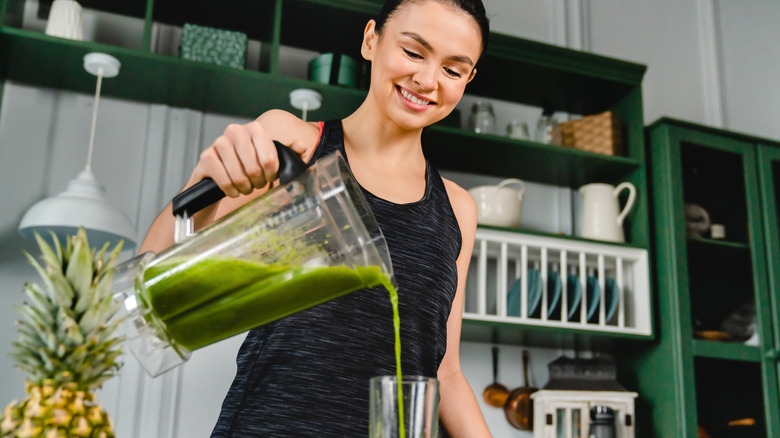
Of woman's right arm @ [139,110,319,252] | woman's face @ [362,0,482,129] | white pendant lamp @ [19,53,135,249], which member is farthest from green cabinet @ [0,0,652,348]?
woman's right arm @ [139,110,319,252]

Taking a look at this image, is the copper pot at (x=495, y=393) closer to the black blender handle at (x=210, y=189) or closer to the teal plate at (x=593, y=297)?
the teal plate at (x=593, y=297)

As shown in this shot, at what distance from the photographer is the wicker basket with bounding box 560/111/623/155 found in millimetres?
2406

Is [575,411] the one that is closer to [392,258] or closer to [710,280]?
[710,280]

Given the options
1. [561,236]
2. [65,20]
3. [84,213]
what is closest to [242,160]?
[84,213]

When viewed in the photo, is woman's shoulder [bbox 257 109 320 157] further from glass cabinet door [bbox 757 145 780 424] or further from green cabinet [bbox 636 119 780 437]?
glass cabinet door [bbox 757 145 780 424]

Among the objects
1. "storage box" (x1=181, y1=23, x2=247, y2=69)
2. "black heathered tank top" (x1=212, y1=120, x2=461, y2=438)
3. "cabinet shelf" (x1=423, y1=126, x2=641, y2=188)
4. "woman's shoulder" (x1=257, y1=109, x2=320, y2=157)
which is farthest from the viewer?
"cabinet shelf" (x1=423, y1=126, x2=641, y2=188)

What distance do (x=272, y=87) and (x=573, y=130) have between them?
1112 millimetres

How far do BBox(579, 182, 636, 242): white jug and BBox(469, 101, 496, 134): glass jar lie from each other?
0.42 meters

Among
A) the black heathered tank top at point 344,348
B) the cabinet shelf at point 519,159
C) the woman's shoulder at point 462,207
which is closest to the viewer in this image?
the black heathered tank top at point 344,348

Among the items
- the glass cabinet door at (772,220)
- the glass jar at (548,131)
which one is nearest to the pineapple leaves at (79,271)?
the glass jar at (548,131)

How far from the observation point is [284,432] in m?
0.95

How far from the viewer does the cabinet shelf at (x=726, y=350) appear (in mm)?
2242

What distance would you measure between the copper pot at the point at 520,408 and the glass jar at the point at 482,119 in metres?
0.88

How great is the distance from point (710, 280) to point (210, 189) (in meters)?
2.10
